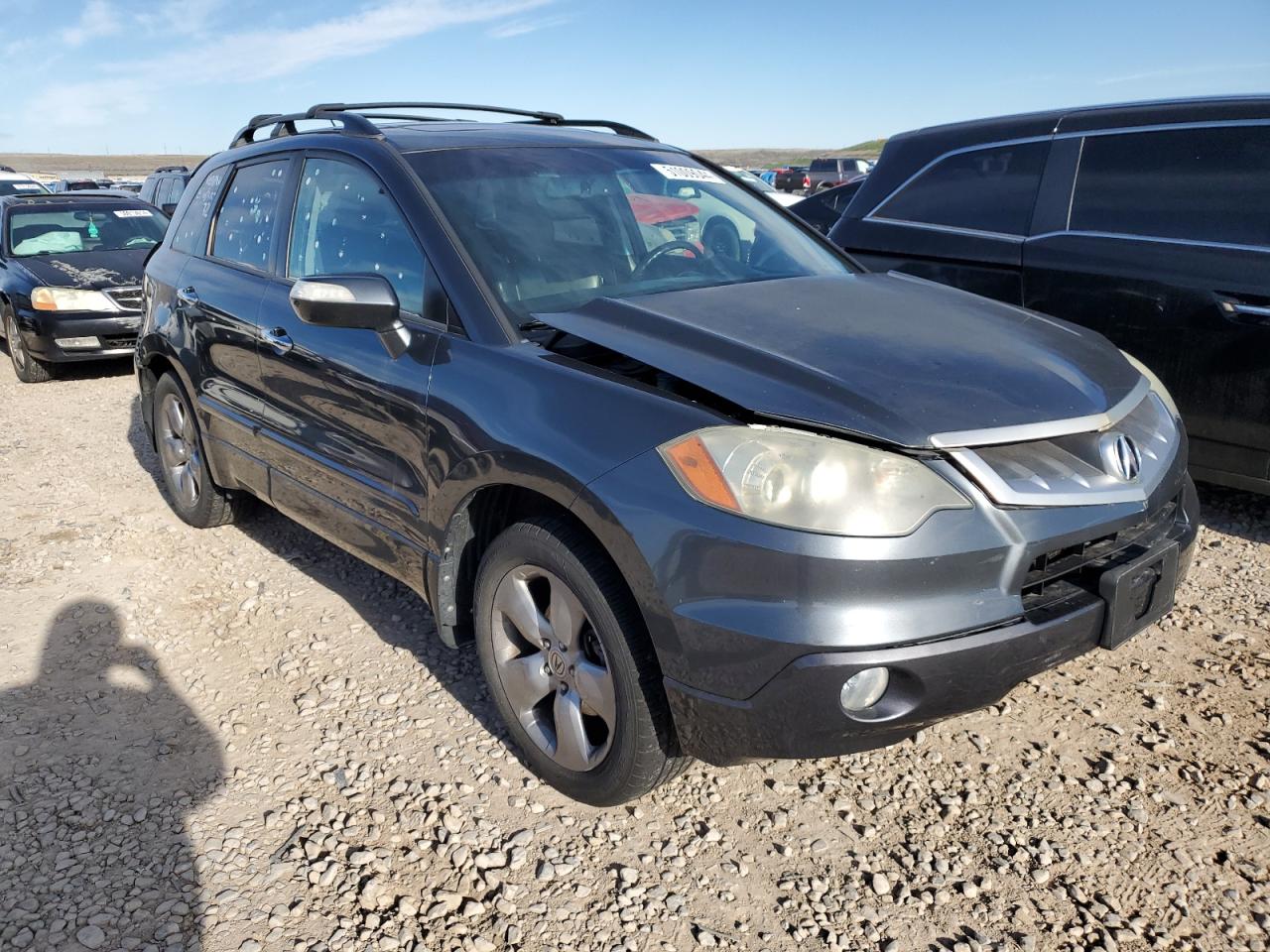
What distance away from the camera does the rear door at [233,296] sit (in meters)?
3.79

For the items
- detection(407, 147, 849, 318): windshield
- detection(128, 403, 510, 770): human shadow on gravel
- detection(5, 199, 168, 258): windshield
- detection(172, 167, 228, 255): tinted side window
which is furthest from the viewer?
detection(5, 199, 168, 258): windshield

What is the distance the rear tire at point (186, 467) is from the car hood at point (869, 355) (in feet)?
8.50

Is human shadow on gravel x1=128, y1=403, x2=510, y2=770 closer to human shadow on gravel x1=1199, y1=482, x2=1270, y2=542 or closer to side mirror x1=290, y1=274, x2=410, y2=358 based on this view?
side mirror x1=290, y1=274, x2=410, y2=358

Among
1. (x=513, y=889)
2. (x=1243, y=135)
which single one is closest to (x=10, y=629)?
(x=513, y=889)

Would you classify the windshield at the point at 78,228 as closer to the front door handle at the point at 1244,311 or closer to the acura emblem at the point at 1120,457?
the front door handle at the point at 1244,311

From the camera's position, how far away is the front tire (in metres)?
2.29

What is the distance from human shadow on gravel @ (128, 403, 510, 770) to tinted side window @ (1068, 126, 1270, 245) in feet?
10.6

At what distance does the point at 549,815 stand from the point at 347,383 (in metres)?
1.46

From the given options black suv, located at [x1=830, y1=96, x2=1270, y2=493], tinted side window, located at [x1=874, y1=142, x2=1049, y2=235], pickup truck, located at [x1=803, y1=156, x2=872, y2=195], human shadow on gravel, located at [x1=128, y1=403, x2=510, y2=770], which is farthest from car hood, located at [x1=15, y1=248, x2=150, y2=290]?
pickup truck, located at [x1=803, y1=156, x2=872, y2=195]

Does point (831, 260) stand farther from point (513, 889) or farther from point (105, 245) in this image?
point (105, 245)

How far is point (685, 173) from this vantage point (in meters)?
3.67

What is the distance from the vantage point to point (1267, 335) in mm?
3732

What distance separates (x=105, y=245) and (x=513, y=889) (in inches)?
369

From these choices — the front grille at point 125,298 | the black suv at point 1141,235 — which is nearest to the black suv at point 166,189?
the front grille at point 125,298
